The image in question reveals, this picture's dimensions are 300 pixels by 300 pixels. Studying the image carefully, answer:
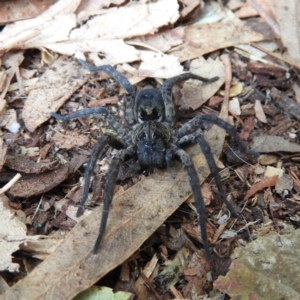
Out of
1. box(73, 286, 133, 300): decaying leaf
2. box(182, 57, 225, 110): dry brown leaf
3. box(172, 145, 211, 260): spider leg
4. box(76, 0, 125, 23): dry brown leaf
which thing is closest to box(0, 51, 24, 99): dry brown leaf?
box(76, 0, 125, 23): dry brown leaf

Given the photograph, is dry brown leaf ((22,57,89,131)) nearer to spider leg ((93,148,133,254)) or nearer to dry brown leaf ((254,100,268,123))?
spider leg ((93,148,133,254))

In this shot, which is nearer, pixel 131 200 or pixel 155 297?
pixel 155 297

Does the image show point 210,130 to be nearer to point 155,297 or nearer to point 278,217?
point 278,217

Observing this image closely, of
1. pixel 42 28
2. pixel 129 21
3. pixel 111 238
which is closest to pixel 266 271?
pixel 111 238

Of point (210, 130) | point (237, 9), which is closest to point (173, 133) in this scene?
point (210, 130)

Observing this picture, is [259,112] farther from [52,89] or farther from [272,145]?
[52,89]

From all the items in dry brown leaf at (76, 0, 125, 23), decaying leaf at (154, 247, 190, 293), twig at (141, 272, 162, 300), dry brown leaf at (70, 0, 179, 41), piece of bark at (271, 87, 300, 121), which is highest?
dry brown leaf at (76, 0, 125, 23)
